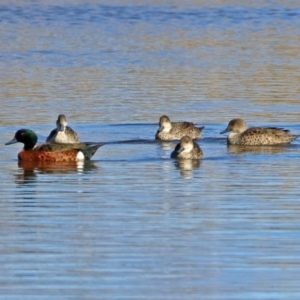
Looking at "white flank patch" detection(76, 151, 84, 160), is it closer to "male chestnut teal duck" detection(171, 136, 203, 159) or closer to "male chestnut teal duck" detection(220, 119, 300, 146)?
"male chestnut teal duck" detection(171, 136, 203, 159)

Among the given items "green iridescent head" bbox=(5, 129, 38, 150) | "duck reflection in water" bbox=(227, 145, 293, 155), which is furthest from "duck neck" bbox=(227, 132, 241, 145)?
"green iridescent head" bbox=(5, 129, 38, 150)

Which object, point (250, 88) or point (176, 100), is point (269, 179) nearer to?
point (176, 100)

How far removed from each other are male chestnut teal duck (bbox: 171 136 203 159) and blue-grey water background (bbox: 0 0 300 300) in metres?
0.21

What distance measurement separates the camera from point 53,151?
16906mm

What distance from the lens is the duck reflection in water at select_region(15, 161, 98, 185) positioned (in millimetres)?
15359

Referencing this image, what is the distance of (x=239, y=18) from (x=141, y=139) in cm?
2423

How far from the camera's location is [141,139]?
727 inches

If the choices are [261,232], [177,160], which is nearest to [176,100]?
[177,160]

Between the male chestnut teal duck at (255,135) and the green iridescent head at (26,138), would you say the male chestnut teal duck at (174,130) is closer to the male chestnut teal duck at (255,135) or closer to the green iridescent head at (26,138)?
the male chestnut teal duck at (255,135)

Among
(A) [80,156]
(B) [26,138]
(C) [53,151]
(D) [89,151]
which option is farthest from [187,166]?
(B) [26,138]

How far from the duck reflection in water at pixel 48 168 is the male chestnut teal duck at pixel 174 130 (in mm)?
2237

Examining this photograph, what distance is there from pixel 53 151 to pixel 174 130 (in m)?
2.41

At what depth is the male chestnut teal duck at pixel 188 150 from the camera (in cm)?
1640

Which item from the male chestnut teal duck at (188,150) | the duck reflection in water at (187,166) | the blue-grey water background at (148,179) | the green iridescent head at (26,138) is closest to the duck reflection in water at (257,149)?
the blue-grey water background at (148,179)
